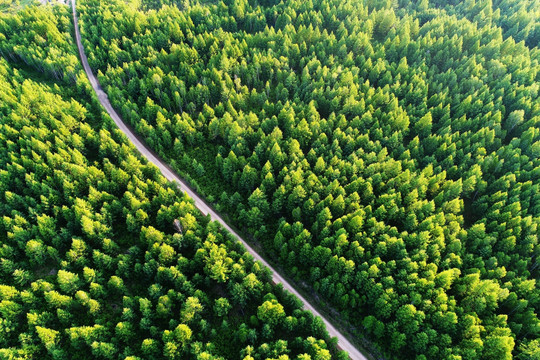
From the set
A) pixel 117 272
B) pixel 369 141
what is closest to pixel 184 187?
pixel 117 272

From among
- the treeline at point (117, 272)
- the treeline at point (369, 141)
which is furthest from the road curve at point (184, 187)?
the treeline at point (117, 272)

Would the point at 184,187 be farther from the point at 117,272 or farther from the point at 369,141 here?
the point at 369,141

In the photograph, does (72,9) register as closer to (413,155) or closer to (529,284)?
(413,155)

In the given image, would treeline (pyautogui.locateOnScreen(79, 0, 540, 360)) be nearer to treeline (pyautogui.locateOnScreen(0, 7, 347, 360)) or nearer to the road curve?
the road curve

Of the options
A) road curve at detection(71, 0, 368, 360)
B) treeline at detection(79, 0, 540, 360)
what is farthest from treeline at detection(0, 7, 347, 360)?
treeline at detection(79, 0, 540, 360)

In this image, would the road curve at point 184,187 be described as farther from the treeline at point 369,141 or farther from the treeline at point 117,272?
the treeline at point 117,272

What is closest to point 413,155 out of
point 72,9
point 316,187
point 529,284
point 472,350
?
point 316,187
